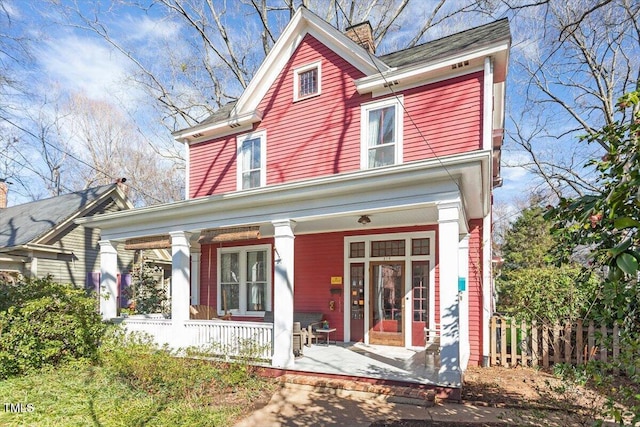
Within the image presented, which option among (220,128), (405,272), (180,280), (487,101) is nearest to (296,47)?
(220,128)

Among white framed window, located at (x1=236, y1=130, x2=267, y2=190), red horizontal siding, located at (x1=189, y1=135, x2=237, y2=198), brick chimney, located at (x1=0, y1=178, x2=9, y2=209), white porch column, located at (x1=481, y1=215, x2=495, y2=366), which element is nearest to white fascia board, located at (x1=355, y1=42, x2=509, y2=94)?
white framed window, located at (x1=236, y1=130, x2=267, y2=190)

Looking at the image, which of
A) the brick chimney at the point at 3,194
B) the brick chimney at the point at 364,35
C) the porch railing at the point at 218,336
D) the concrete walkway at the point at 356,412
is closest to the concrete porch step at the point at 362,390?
the concrete walkway at the point at 356,412

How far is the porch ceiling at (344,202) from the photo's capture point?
238 inches

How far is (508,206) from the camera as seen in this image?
34.9 m

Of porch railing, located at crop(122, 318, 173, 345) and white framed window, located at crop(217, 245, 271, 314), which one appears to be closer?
porch railing, located at crop(122, 318, 173, 345)

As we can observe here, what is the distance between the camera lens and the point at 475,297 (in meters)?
8.52

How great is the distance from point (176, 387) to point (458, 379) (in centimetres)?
423

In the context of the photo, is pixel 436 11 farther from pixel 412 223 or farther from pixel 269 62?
pixel 412 223

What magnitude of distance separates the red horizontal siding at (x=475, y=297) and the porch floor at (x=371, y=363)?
1095 millimetres

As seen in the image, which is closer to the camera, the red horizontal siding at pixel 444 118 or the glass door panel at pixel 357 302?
the red horizontal siding at pixel 444 118

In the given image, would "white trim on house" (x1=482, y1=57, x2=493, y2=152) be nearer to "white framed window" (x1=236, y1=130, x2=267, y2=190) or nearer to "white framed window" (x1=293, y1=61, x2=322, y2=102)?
"white framed window" (x1=293, y1=61, x2=322, y2=102)

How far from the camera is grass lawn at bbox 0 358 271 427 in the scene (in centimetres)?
507

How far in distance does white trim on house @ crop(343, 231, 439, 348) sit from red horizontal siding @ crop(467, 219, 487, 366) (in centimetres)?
75

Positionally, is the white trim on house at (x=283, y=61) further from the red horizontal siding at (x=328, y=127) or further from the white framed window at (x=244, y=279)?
the white framed window at (x=244, y=279)
